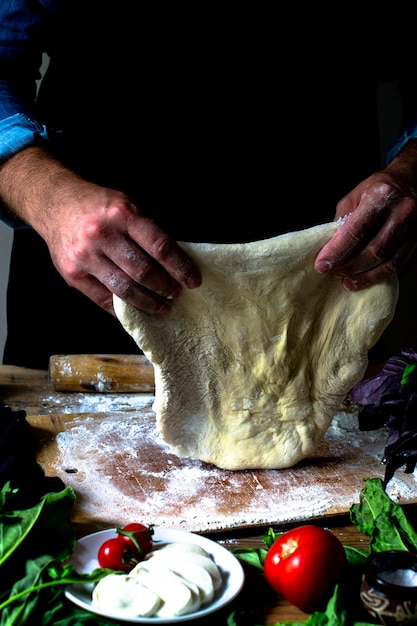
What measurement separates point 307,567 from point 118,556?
334mm

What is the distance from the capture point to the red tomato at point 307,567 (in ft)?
4.50

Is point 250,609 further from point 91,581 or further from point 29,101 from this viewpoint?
point 29,101

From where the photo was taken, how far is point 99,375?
2490mm

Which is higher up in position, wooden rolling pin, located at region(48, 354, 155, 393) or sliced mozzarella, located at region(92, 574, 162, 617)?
sliced mozzarella, located at region(92, 574, 162, 617)

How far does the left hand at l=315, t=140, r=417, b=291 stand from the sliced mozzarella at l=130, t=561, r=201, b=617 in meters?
0.86

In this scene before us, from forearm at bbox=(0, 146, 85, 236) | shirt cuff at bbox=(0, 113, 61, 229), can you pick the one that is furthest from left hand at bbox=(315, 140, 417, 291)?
shirt cuff at bbox=(0, 113, 61, 229)

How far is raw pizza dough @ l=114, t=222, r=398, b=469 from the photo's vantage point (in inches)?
73.3

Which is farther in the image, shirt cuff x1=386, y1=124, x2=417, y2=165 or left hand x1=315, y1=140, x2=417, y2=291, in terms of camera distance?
shirt cuff x1=386, y1=124, x2=417, y2=165

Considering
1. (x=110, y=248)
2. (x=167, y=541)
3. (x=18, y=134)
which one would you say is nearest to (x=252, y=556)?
(x=167, y=541)

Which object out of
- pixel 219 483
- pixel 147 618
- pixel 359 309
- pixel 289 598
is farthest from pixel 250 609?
pixel 359 309

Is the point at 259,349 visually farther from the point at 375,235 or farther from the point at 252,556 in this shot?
the point at 252,556

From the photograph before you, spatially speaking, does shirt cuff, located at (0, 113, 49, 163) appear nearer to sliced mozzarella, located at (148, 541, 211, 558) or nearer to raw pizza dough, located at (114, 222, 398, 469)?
raw pizza dough, located at (114, 222, 398, 469)

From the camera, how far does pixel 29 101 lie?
2.40m

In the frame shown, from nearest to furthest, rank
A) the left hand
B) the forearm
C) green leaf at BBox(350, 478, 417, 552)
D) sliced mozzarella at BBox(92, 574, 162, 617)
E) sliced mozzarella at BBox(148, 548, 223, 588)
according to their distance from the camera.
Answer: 1. sliced mozzarella at BBox(92, 574, 162, 617)
2. sliced mozzarella at BBox(148, 548, 223, 588)
3. green leaf at BBox(350, 478, 417, 552)
4. the left hand
5. the forearm
